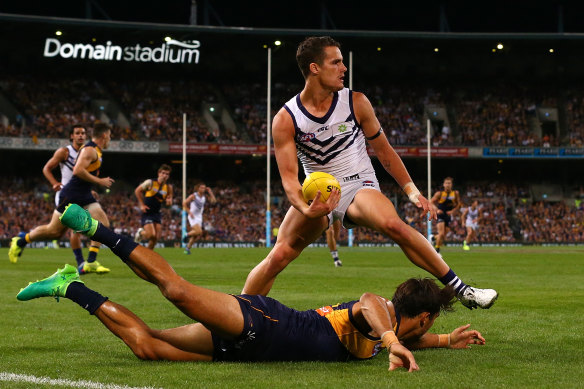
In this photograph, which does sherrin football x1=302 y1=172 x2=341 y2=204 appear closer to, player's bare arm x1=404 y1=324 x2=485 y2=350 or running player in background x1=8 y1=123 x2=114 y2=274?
player's bare arm x1=404 y1=324 x2=485 y2=350

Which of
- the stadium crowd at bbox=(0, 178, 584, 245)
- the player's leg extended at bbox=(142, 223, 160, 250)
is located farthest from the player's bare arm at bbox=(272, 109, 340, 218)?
the stadium crowd at bbox=(0, 178, 584, 245)

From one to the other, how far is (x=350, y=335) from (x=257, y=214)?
41.5 meters

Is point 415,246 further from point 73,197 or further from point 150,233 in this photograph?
point 150,233

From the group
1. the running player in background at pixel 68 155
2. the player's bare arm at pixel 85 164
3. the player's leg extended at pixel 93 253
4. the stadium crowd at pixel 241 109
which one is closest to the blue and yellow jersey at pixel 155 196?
the player's leg extended at pixel 93 253

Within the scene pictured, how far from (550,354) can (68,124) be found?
43671 mm

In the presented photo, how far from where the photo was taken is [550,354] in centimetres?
600

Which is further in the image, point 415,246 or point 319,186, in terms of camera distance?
point 415,246

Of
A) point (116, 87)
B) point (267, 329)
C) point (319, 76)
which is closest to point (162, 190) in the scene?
point (319, 76)

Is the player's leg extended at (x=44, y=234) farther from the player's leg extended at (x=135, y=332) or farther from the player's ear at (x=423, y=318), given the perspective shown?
the player's ear at (x=423, y=318)

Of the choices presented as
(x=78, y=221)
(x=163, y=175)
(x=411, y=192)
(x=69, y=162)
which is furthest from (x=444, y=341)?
(x=163, y=175)

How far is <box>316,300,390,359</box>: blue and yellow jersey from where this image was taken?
558cm

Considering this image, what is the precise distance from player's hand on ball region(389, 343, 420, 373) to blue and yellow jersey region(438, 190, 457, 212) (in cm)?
2276

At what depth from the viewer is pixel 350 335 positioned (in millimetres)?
5605

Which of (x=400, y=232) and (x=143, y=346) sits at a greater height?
(x=400, y=232)
